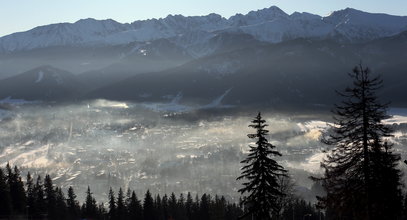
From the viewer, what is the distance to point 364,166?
102ft

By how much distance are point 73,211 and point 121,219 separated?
40.6ft

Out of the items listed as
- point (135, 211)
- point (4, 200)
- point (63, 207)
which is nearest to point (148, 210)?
point (135, 211)

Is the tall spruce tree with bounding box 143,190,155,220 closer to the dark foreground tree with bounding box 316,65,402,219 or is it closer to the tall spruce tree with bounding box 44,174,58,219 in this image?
the tall spruce tree with bounding box 44,174,58,219

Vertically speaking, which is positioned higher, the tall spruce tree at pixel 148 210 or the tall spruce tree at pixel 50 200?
the tall spruce tree at pixel 50 200

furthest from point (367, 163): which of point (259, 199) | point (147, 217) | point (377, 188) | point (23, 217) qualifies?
point (147, 217)

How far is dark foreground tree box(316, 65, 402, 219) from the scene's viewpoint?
3094 cm

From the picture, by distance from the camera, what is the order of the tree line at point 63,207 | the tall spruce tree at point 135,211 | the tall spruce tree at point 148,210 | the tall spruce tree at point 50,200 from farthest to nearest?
→ the tall spruce tree at point 148,210
the tall spruce tree at point 135,211
the tall spruce tree at point 50,200
the tree line at point 63,207

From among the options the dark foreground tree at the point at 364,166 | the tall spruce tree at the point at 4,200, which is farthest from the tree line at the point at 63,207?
the dark foreground tree at the point at 364,166

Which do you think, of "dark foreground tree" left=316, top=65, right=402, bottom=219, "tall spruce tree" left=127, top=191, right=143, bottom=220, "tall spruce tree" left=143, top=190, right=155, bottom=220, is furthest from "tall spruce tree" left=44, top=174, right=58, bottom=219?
"dark foreground tree" left=316, top=65, right=402, bottom=219

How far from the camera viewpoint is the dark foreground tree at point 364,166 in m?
30.9

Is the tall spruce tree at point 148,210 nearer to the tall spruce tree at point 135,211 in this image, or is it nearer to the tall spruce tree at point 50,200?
the tall spruce tree at point 135,211

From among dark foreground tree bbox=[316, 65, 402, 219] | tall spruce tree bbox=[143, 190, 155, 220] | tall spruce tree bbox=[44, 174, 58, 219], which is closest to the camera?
dark foreground tree bbox=[316, 65, 402, 219]

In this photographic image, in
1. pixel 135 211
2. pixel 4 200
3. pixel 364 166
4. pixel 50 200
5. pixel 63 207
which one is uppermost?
pixel 364 166

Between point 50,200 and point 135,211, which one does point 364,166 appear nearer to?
point 135,211
